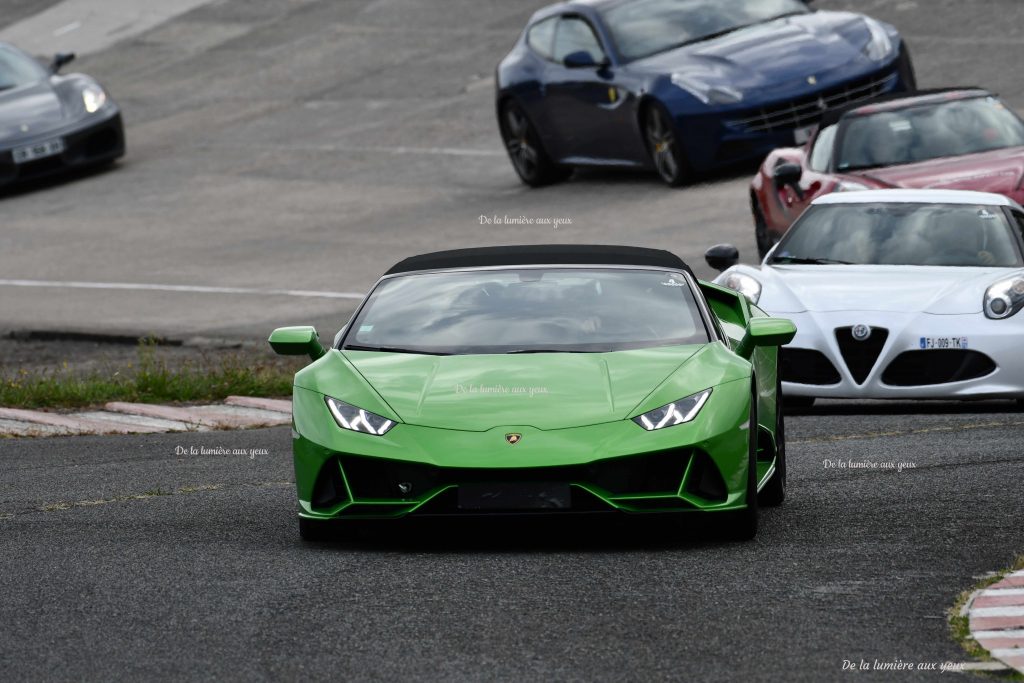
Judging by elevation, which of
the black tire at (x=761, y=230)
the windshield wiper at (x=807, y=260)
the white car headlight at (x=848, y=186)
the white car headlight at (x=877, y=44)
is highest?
the windshield wiper at (x=807, y=260)

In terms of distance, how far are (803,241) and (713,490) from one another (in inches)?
226

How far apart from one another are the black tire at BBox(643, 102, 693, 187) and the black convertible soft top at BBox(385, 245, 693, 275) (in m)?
9.69

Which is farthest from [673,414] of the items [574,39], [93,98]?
[93,98]

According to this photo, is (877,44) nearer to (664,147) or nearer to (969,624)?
(664,147)

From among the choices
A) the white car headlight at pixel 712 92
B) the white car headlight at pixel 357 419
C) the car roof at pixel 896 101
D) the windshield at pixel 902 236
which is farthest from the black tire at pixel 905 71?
the white car headlight at pixel 357 419

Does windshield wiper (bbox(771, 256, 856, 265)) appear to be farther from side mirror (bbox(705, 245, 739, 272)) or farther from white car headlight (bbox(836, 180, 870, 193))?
white car headlight (bbox(836, 180, 870, 193))

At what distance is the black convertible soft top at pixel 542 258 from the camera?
30.4ft

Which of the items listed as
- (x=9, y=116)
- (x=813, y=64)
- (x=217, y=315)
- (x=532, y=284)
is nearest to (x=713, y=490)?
(x=532, y=284)

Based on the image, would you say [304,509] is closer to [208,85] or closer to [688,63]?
[688,63]

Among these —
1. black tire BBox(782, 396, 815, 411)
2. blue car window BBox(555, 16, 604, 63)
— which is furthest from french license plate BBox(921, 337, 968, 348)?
blue car window BBox(555, 16, 604, 63)

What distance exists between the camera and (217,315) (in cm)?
1702

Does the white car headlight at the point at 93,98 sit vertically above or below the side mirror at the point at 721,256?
below

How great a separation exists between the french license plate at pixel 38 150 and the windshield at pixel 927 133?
34.3 feet

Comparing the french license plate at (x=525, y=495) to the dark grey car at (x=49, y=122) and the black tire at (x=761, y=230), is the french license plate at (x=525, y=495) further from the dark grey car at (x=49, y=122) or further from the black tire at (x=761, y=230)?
the dark grey car at (x=49, y=122)
